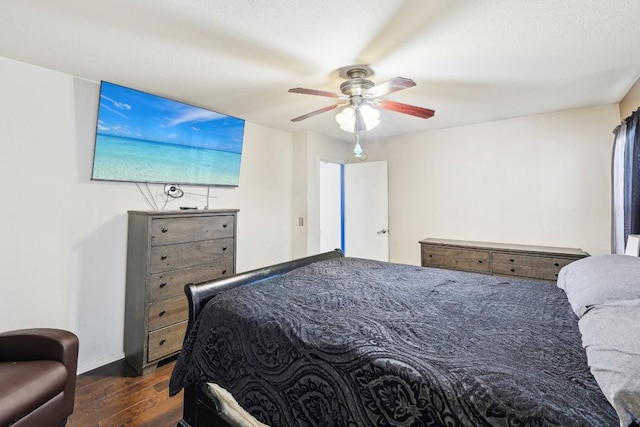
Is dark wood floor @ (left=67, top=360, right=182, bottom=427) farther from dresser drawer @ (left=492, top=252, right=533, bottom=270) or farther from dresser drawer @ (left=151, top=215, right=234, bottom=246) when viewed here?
dresser drawer @ (left=492, top=252, right=533, bottom=270)

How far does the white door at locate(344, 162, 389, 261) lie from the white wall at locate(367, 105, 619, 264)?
150 mm

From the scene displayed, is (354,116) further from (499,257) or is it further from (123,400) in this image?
(123,400)

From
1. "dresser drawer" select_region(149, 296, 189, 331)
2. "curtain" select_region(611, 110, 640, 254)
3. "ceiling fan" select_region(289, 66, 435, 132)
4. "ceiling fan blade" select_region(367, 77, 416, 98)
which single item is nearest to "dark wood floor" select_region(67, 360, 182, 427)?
"dresser drawer" select_region(149, 296, 189, 331)

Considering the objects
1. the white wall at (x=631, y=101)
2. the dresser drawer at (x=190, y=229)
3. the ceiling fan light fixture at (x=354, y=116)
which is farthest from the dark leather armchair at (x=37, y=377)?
the white wall at (x=631, y=101)

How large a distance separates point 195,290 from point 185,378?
18.0 inches

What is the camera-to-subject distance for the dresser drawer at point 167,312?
7.89 feet

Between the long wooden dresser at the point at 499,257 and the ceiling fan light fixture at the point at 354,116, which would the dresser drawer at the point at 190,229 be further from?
the long wooden dresser at the point at 499,257

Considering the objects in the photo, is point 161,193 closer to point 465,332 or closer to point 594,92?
point 465,332

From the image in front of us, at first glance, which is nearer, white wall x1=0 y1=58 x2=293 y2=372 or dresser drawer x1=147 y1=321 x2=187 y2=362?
white wall x1=0 y1=58 x2=293 y2=372

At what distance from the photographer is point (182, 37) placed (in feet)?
5.72

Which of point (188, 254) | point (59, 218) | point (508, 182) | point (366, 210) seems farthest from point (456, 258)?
point (59, 218)

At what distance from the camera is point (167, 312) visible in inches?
98.3

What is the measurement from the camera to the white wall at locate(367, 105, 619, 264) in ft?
9.90

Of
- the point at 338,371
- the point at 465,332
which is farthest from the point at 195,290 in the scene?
the point at 465,332
